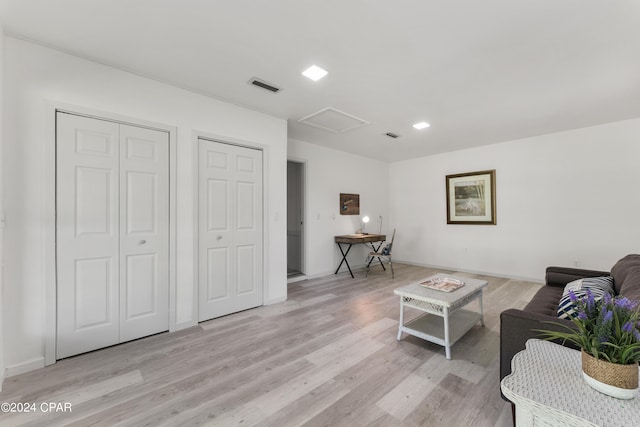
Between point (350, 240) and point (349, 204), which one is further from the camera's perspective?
point (349, 204)

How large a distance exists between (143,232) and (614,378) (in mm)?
3291

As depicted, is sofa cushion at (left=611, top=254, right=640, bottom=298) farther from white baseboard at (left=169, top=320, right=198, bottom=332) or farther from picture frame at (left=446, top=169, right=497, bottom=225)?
white baseboard at (left=169, top=320, right=198, bottom=332)

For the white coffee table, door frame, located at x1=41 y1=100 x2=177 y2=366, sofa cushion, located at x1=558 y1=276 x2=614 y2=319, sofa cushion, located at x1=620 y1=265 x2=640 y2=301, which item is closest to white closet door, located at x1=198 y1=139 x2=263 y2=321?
door frame, located at x1=41 y1=100 x2=177 y2=366

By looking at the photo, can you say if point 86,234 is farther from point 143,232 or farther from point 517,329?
point 517,329

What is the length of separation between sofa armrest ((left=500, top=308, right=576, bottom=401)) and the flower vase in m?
0.57

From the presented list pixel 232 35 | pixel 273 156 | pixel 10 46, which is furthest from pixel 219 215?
pixel 10 46

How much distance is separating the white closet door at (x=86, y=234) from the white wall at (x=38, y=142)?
0.12m

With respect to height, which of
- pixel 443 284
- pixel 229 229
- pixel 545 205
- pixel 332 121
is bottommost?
pixel 443 284

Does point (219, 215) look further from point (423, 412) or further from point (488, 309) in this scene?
point (488, 309)

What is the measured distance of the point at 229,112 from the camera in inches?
125

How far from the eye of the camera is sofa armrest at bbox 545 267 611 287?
2.67 meters

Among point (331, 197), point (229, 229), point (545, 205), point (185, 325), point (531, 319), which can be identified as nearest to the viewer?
point (531, 319)

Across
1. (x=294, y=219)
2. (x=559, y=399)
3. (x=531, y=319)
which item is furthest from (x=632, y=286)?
(x=294, y=219)

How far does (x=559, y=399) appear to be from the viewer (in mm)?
919
